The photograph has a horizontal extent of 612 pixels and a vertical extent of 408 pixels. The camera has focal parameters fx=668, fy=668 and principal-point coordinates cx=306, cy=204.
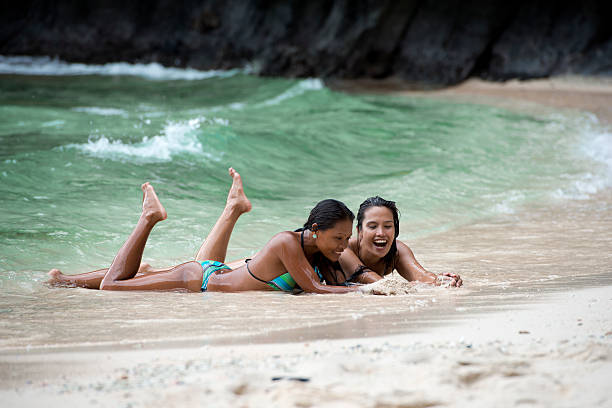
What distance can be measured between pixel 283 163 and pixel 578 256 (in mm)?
6410

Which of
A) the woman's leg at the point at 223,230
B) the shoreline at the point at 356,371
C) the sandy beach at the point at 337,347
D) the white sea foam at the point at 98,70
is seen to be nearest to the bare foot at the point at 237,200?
the woman's leg at the point at 223,230

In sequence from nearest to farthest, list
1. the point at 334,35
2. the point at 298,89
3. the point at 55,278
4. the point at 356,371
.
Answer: the point at 356,371, the point at 55,278, the point at 298,89, the point at 334,35

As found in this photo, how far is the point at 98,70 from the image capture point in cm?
2588

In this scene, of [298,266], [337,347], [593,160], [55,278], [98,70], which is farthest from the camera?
[98,70]

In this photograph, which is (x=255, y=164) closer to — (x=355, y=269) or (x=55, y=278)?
(x=55, y=278)

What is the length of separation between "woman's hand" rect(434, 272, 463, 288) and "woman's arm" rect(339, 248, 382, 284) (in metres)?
0.42

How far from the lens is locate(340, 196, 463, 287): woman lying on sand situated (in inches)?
195

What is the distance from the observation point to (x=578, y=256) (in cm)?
587

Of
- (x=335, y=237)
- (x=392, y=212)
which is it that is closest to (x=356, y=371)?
(x=335, y=237)

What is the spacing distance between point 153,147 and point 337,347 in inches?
344

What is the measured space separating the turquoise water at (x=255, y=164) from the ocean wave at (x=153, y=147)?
27 millimetres

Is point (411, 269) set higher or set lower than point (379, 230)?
lower

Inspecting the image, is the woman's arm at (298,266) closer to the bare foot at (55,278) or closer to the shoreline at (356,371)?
the shoreline at (356,371)

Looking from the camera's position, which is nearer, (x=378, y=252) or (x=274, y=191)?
(x=378, y=252)
